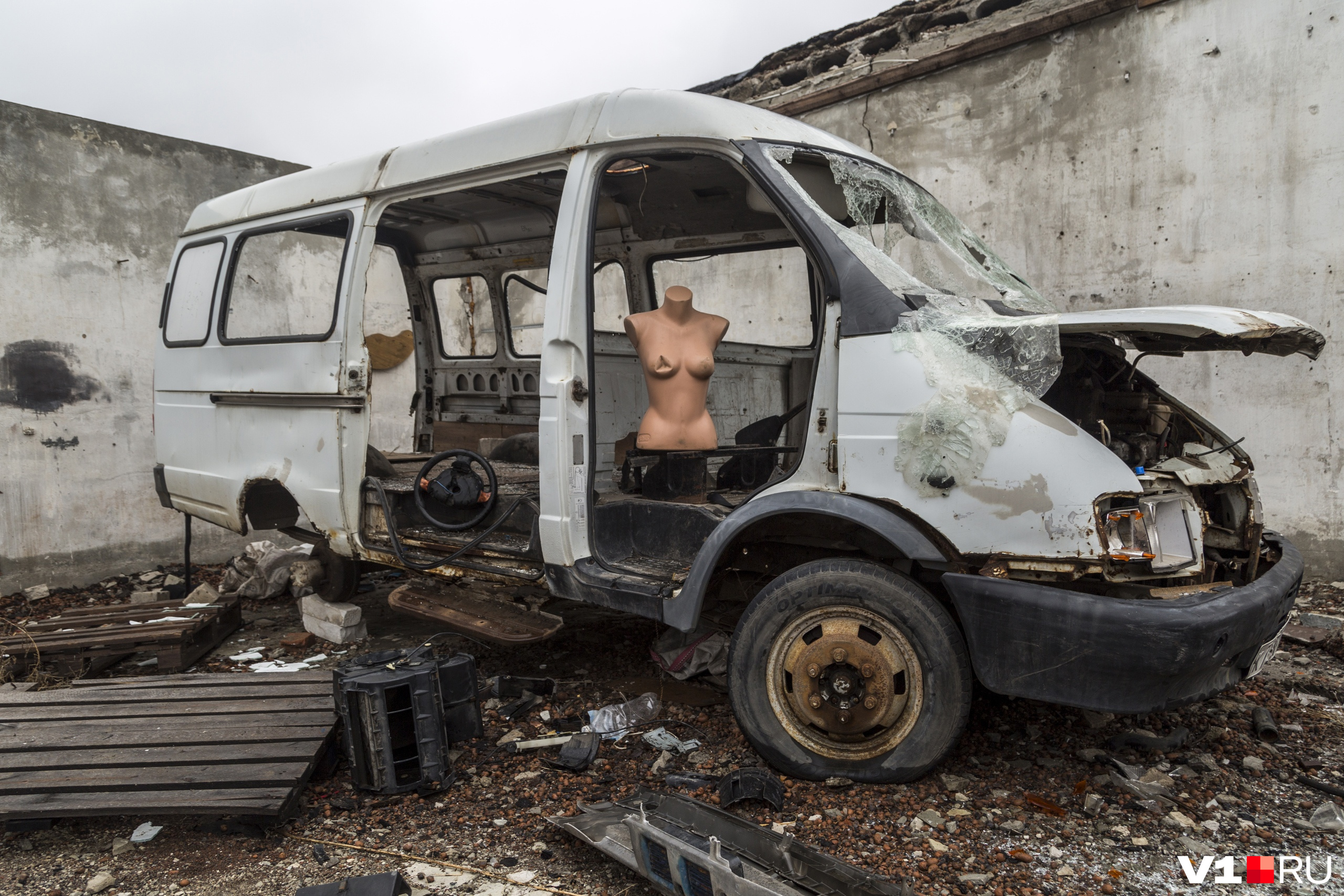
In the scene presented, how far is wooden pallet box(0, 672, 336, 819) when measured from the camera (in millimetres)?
2756

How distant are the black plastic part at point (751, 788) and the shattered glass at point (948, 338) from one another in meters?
1.10

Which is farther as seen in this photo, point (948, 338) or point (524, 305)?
point (524, 305)

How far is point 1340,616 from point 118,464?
856 cm

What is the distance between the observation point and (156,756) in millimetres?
3020

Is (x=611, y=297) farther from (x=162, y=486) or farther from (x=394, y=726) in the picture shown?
(x=162, y=486)

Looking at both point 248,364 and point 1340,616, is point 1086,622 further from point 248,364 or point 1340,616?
point 248,364

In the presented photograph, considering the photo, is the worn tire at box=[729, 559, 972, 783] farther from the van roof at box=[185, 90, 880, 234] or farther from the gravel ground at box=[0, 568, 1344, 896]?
the van roof at box=[185, 90, 880, 234]

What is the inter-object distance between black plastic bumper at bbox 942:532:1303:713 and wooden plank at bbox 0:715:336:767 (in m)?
2.43

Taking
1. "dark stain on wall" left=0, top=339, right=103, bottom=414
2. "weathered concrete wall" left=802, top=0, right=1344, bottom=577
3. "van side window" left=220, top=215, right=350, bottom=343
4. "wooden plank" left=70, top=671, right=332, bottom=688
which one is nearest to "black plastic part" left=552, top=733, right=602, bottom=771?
"wooden plank" left=70, top=671, right=332, bottom=688

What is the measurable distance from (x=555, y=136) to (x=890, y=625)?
245 centimetres

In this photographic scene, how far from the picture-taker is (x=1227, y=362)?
5457mm

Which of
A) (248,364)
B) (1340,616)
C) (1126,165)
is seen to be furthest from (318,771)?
(1126,165)

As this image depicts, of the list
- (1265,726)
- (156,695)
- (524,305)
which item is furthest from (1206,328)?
(524,305)

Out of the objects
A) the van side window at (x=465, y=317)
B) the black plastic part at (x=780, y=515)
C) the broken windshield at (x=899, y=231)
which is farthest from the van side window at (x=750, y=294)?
the black plastic part at (x=780, y=515)
